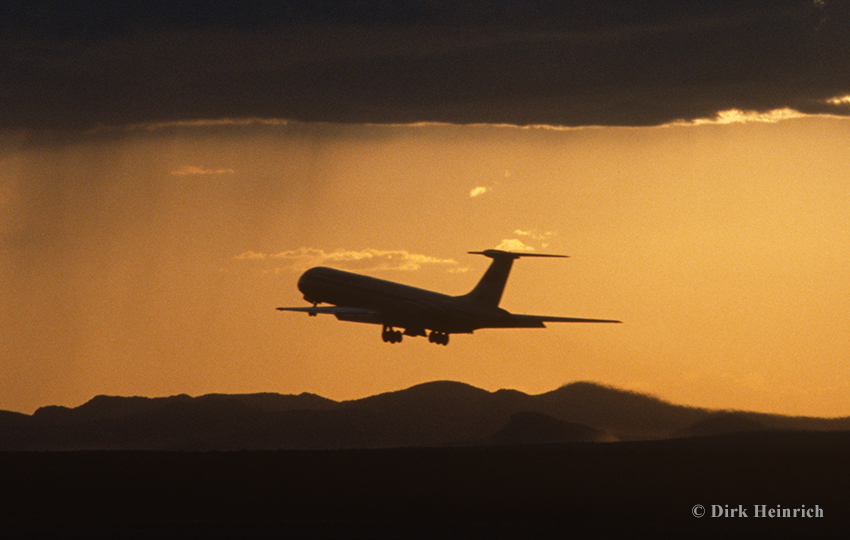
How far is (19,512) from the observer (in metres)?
83.6

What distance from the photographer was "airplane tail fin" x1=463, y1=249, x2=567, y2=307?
121 metres

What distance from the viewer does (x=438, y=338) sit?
123000mm

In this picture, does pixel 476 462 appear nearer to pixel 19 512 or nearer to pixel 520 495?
pixel 520 495

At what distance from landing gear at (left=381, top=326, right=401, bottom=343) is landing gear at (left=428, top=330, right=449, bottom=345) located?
3.78m

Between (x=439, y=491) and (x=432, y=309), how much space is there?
29.2 m

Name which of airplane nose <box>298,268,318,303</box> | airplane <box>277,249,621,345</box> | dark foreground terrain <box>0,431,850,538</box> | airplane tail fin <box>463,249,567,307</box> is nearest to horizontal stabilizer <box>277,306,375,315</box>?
airplane <box>277,249,621,345</box>

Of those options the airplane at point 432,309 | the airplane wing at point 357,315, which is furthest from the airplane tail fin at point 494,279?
the airplane wing at point 357,315

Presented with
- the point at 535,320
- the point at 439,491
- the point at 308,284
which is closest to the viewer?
the point at 439,491

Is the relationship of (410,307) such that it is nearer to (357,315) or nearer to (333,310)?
(357,315)

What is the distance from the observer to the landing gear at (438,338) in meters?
123

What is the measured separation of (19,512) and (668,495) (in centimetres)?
4709

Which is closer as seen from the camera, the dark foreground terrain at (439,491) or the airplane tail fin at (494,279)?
the dark foreground terrain at (439,491)

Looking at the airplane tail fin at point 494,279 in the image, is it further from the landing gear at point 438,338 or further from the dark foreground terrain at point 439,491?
the dark foreground terrain at point 439,491

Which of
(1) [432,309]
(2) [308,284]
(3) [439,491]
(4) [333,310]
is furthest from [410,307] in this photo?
(3) [439,491]
